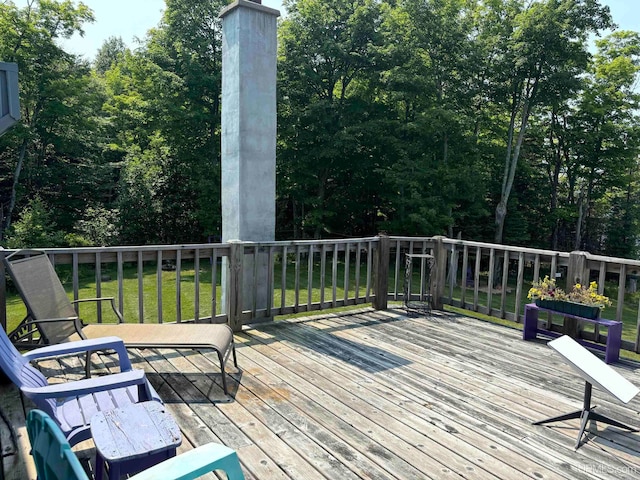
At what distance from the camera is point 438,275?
597 centimetres

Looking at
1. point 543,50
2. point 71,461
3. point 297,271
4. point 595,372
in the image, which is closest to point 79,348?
point 71,461

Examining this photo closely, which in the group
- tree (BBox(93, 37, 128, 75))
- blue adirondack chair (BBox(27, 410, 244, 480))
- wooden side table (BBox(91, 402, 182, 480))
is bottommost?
wooden side table (BBox(91, 402, 182, 480))

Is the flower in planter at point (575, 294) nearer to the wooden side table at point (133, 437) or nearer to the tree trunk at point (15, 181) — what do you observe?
the wooden side table at point (133, 437)

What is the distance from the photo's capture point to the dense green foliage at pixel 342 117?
15039mm

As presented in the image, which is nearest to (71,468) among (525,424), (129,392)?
(129,392)

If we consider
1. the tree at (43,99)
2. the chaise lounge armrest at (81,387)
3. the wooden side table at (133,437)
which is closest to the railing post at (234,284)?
the chaise lounge armrest at (81,387)

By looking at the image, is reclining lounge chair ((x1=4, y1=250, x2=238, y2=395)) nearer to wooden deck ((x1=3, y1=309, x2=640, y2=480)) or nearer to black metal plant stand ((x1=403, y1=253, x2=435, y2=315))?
wooden deck ((x1=3, y1=309, x2=640, y2=480))

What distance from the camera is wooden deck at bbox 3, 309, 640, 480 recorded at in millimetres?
2441

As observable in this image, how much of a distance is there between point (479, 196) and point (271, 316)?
13209mm

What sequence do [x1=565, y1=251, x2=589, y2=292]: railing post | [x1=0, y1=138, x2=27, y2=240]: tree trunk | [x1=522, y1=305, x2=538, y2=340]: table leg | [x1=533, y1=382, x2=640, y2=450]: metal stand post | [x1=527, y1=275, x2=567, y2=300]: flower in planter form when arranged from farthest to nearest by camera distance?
[x1=0, y1=138, x2=27, y2=240]: tree trunk → [x1=522, y1=305, x2=538, y2=340]: table leg → [x1=565, y1=251, x2=589, y2=292]: railing post → [x1=527, y1=275, x2=567, y2=300]: flower in planter → [x1=533, y1=382, x2=640, y2=450]: metal stand post

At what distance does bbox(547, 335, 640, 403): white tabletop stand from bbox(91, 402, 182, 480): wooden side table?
7.52ft

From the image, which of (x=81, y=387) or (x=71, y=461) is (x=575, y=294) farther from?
Result: (x=71, y=461)

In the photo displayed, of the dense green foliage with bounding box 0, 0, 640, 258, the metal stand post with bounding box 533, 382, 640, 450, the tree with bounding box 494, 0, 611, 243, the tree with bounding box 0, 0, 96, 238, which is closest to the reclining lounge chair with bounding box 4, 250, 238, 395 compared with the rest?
the metal stand post with bounding box 533, 382, 640, 450

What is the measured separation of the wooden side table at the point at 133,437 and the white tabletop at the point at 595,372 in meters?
2.29
